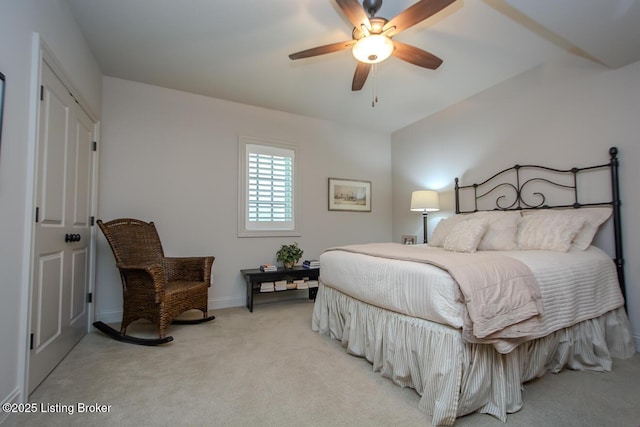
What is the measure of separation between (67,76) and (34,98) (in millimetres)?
591

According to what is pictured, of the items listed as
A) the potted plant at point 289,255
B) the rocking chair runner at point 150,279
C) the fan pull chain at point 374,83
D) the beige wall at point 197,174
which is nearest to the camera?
the rocking chair runner at point 150,279

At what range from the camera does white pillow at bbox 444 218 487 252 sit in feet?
8.04

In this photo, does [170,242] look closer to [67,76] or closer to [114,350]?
[114,350]

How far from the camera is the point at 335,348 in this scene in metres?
2.31

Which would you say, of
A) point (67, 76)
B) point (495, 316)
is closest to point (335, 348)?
point (495, 316)

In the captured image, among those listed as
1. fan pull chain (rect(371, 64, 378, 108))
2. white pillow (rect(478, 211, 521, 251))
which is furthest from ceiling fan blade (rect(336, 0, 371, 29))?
white pillow (rect(478, 211, 521, 251))

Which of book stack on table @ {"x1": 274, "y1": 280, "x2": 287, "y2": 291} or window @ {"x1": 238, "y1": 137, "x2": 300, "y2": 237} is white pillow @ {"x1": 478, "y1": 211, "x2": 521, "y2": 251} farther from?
window @ {"x1": 238, "y1": 137, "x2": 300, "y2": 237}

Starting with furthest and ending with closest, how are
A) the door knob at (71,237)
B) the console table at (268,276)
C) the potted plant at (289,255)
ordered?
the potted plant at (289,255)
the console table at (268,276)
the door knob at (71,237)

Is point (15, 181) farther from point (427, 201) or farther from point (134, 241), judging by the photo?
point (427, 201)

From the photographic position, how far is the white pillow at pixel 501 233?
2465mm

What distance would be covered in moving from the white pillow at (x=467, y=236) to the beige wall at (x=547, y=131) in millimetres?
1003

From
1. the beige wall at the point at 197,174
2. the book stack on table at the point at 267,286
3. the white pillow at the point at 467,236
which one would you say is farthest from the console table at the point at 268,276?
the white pillow at the point at 467,236

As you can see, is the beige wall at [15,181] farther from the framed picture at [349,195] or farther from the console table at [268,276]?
the framed picture at [349,195]

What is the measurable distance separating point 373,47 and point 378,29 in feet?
0.36
